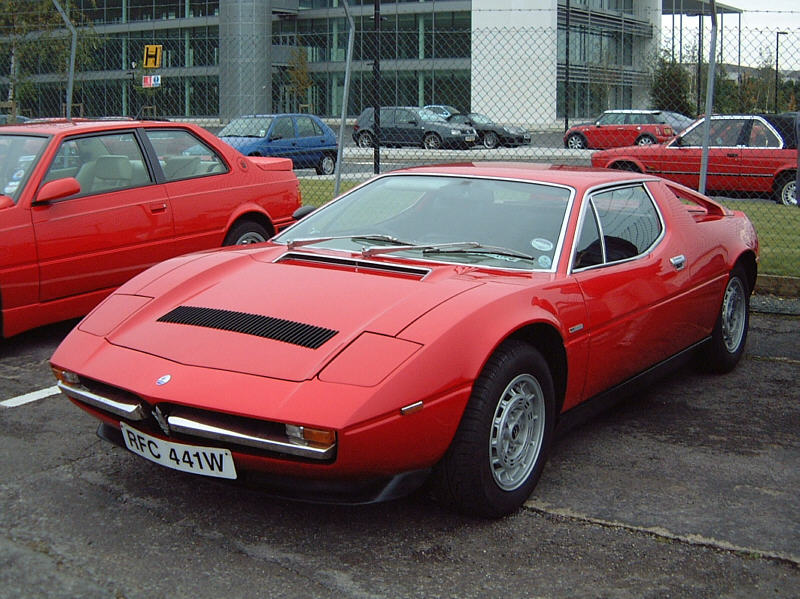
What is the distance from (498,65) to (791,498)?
81.0ft

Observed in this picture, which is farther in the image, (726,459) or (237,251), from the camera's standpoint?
(237,251)

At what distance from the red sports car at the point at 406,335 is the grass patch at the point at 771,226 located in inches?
141

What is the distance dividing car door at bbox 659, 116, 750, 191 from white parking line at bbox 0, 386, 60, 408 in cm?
1167

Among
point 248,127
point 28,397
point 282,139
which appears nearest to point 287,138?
point 282,139

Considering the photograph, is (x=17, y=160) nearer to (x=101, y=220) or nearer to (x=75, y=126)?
(x=75, y=126)

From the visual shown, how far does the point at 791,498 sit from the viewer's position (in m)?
3.83

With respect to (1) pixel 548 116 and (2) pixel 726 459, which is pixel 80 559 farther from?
(1) pixel 548 116

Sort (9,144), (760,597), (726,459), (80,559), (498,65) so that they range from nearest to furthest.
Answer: (760,597)
(80,559)
(726,459)
(9,144)
(498,65)

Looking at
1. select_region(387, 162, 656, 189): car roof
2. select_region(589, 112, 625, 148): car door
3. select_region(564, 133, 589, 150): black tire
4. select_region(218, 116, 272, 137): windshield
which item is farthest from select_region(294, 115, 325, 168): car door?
select_region(387, 162, 656, 189): car roof

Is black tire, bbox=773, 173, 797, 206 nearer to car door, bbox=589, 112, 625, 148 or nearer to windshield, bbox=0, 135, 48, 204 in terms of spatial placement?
windshield, bbox=0, 135, 48, 204

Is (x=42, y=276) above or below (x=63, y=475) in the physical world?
above

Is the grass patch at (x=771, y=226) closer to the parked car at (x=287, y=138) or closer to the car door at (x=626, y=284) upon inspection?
the car door at (x=626, y=284)

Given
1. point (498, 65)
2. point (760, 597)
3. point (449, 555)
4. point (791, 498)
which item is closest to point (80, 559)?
point (449, 555)

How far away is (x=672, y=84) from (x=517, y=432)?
24967 mm
